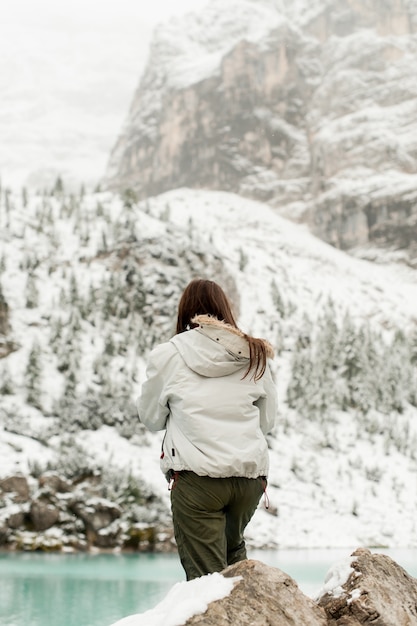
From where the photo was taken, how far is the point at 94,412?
23.5 m

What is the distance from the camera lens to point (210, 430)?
3258 millimetres

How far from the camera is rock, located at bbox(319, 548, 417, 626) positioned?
3143 mm

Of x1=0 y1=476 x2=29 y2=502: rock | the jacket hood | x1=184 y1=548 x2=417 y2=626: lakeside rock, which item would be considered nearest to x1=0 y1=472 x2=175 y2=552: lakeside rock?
x1=0 y1=476 x2=29 y2=502: rock

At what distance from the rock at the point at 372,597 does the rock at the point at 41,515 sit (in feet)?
49.6

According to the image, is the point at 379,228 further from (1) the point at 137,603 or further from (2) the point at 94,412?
(1) the point at 137,603

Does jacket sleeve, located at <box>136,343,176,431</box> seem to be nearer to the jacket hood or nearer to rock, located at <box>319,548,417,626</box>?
the jacket hood

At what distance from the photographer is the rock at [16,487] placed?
57.2 feet

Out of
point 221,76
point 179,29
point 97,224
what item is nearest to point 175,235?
point 97,224

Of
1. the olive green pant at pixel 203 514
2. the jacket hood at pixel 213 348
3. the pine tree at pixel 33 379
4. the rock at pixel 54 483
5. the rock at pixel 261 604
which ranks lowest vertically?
the rock at pixel 54 483

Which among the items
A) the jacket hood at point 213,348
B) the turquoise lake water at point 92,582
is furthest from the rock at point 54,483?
the jacket hood at point 213,348

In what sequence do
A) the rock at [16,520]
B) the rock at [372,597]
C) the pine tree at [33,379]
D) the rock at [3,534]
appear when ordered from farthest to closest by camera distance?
the pine tree at [33,379], the rock at [16,520], the rock at [3,534], the rock at [372,597]

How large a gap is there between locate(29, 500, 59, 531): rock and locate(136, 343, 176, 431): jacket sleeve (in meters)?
15.1

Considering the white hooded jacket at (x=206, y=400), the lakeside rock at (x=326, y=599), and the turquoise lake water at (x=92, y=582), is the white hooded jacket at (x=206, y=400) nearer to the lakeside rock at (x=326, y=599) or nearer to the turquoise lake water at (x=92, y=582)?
the lakeside rock at (x=326, y=599)

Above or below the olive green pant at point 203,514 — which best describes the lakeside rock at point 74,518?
below
